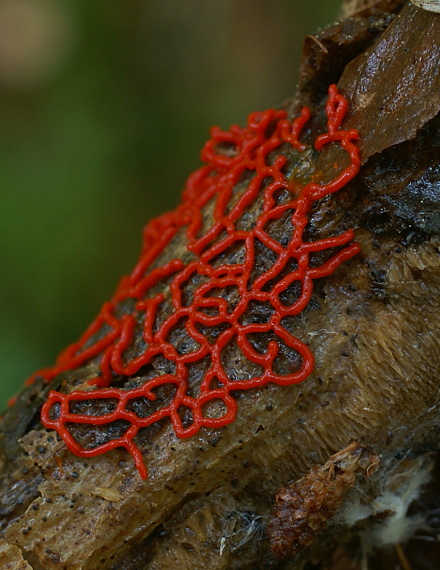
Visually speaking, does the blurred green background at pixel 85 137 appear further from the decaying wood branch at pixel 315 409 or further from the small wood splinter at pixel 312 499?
the small wood splinter at pixel 312 499

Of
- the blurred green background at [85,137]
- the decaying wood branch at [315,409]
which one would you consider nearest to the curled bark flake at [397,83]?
the decaying wood branch at [315,409]

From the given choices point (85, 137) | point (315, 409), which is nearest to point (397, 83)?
point (315, 409)

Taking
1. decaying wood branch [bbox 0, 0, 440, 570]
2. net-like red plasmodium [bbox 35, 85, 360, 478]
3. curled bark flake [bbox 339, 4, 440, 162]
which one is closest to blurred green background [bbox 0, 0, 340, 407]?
net-like red plasmodium [bbox 35, 85, 360, 478]

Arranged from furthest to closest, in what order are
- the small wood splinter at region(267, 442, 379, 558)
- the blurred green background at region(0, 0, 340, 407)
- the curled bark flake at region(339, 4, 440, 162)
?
1. the blurred green background at region(0, 0, 340, 407)
2. the small wood splinter at region(267, 442, 379, 558)
3. the curled bark flake at region(339, 4, 440, 162)

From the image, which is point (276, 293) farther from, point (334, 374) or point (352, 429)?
point (352, 429)

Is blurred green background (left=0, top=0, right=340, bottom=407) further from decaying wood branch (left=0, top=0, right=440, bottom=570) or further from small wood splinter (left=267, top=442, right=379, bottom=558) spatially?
small wood splinter (left=267, top=442, right=379, bottom=558)

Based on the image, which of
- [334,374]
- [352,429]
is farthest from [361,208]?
[352,429]
